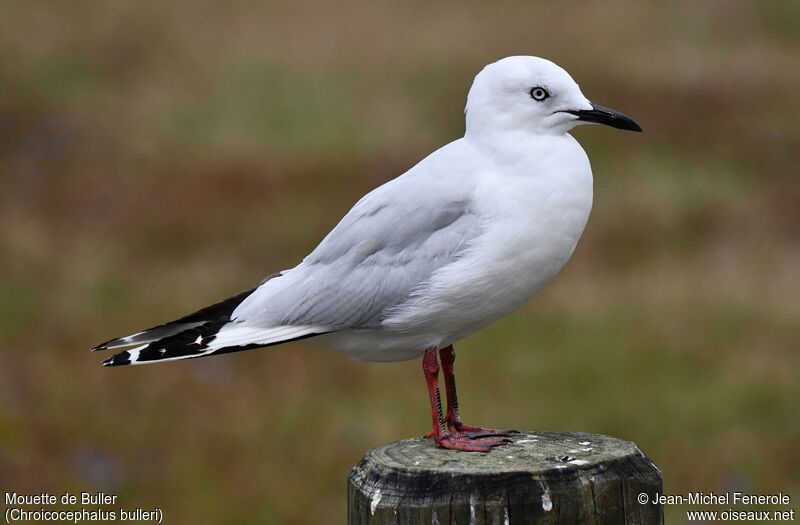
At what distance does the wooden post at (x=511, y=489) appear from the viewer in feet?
13.0

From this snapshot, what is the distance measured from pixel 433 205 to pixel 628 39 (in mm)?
14916

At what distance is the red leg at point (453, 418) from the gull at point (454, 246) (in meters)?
0.02

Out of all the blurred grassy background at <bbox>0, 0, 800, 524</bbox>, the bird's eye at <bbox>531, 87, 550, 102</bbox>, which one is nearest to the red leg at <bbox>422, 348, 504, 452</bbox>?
the bird's eye at <bbox>531, 87, 550, 102</bbox>

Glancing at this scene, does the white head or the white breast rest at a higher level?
the white head

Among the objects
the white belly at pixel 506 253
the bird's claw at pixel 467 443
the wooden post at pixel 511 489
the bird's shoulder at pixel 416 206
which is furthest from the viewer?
the bird's shoulder at pixel 416 206

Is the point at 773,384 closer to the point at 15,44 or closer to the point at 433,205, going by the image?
the point at 433,205

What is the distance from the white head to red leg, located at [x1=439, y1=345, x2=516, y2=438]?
0.98 m

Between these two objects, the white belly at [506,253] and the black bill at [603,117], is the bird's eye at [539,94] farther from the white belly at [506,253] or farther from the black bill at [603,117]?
the white belly at [506,253]

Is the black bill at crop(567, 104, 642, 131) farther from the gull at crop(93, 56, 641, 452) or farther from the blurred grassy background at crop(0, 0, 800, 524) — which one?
the blurred grassy background at crop(0, 0, 800, 524)

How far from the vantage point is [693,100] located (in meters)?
17.4

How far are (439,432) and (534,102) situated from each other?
1308mm

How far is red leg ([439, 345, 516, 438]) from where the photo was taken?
4.87 meters

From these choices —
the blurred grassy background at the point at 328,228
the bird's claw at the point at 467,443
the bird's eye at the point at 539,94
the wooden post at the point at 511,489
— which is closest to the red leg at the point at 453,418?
the bird's claw at the point at 467,443

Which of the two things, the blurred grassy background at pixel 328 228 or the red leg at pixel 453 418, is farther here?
the blurred grassy background at pixel 328 228
